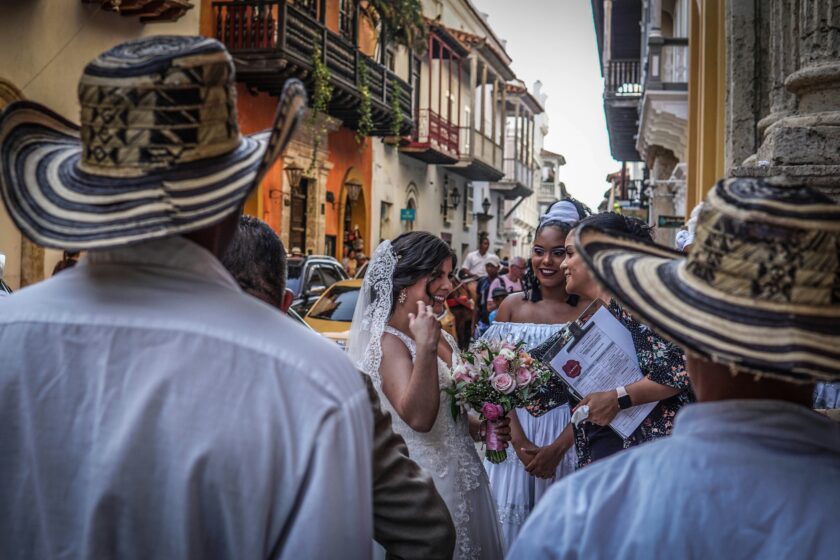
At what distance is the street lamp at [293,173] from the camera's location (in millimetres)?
19688

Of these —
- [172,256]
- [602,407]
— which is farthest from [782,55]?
[172,256]

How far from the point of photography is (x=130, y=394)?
1.54m

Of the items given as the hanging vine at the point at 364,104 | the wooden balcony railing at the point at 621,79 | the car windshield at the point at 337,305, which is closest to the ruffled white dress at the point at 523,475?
the car windshield at the point at 337,305

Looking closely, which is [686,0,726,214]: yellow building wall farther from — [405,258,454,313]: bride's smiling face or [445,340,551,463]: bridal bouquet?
[405,258,454,313]: bride's smiling face

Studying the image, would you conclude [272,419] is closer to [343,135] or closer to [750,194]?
[750,194]

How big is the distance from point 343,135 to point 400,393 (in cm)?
2058

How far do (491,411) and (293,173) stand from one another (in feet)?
53.4

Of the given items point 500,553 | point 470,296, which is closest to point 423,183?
point 470,296

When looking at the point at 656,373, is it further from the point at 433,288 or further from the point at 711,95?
the point at 711,95

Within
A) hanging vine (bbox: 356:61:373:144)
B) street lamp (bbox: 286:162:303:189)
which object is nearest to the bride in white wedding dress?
street lamp (bbox: 286:162:303:189)

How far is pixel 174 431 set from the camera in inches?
59.9

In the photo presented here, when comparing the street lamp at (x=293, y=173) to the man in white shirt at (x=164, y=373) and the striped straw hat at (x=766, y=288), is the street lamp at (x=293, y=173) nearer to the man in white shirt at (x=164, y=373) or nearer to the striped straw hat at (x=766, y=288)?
the man in white shirt at (x=164, y=373)

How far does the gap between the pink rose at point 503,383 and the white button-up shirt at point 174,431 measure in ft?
7.72

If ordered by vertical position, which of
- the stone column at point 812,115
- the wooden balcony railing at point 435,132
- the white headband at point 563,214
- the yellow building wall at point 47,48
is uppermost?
the wooden balcony railing at point 435,132
